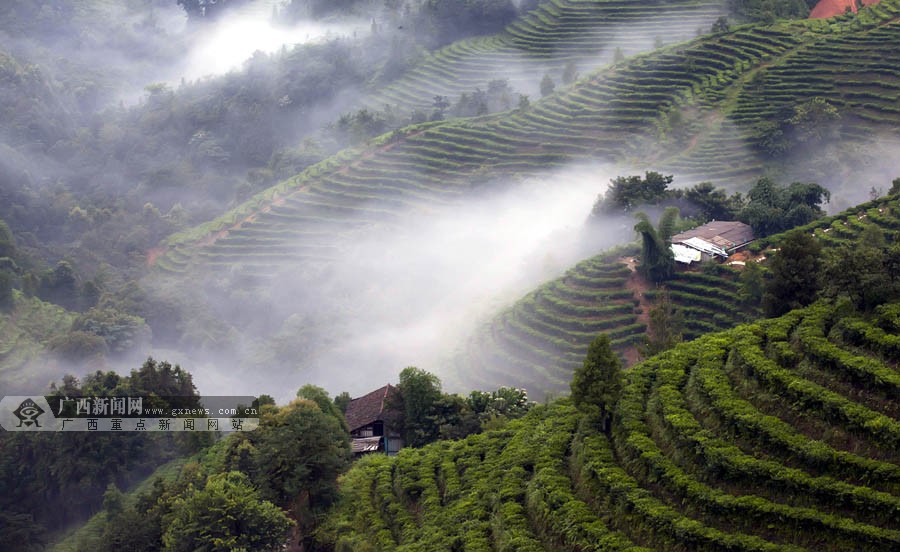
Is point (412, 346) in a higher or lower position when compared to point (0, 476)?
higher

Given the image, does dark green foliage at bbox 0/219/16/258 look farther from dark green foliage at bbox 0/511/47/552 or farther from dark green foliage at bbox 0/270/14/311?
dark green foliage at bbox 0/511/47/552

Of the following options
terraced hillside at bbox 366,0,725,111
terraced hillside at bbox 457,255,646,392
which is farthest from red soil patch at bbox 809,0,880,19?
terraced hillside at bbox 457,255,646,392

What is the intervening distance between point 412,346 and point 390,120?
72.9 ft

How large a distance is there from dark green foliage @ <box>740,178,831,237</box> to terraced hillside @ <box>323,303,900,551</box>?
14.6 meters

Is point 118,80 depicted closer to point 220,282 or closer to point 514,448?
point 220,282

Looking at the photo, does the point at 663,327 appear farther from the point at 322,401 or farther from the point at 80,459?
the point at 80,459

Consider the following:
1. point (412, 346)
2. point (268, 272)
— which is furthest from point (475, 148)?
point (412, 346)

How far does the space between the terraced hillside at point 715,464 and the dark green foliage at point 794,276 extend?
7.20 feet

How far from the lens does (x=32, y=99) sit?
7356cm

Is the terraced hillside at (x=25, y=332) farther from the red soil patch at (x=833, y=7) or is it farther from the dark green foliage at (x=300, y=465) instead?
the red soil patch at (x=833, y=7)

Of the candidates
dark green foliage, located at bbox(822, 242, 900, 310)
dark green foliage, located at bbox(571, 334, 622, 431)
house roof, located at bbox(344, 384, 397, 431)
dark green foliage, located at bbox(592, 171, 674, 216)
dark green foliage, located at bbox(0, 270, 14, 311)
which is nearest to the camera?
dark green foliage, located at bbox(822, 242, 900, 310)

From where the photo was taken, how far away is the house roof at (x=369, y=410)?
105ft

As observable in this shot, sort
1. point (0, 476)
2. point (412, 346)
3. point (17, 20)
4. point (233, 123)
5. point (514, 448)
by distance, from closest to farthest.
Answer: point (514, 448) → point (0, 476) → point (412, 346) → point (233, 123) → point (17, 20)

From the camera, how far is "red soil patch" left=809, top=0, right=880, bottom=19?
5462cm
